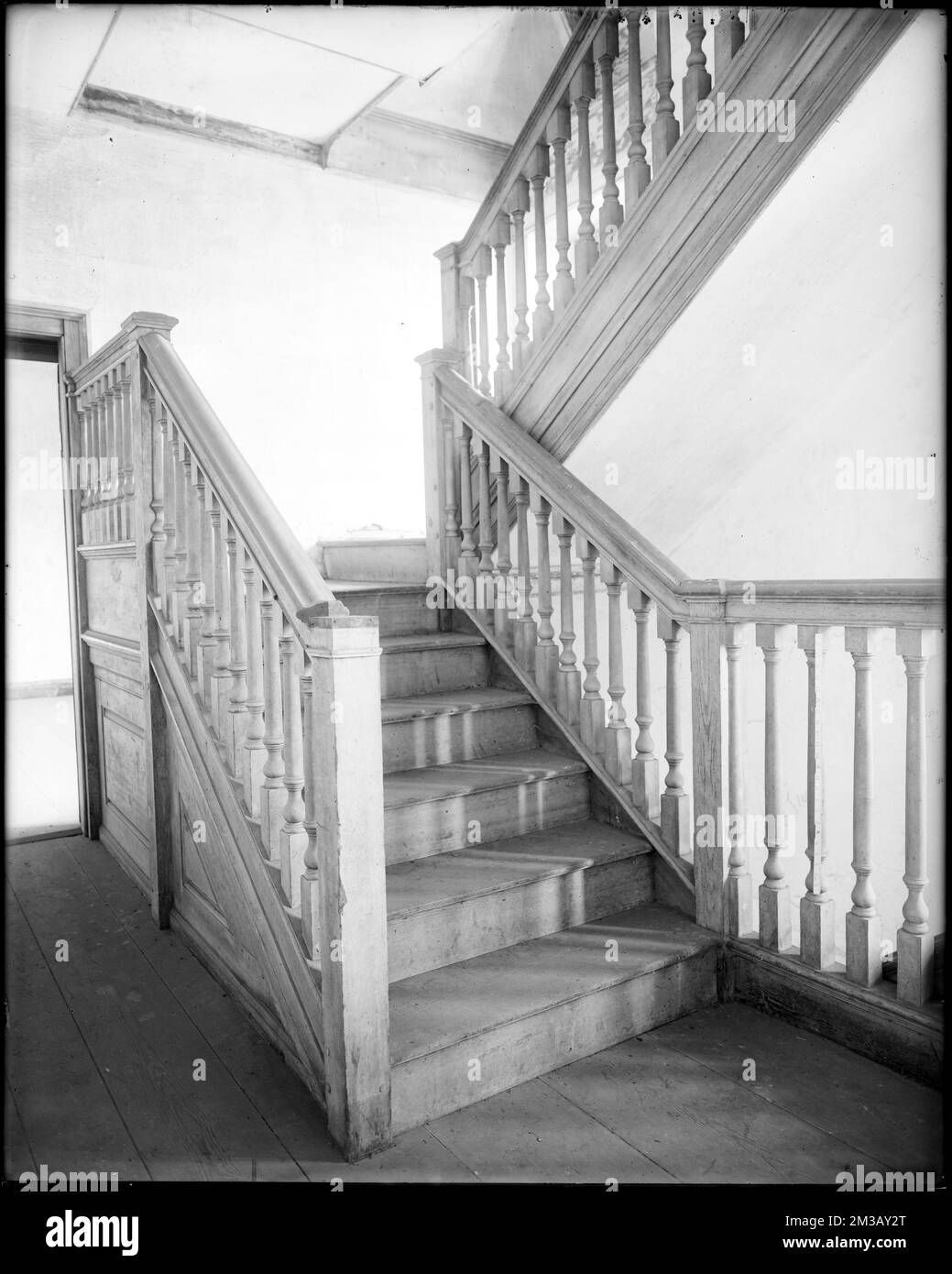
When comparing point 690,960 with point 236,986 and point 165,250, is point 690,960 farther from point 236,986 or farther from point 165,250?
point 165,250

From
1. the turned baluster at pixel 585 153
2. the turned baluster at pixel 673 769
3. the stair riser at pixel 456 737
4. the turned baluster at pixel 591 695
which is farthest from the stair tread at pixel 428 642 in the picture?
the turned baluster at pixel 585 153

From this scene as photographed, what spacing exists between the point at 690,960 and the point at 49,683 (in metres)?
7.27

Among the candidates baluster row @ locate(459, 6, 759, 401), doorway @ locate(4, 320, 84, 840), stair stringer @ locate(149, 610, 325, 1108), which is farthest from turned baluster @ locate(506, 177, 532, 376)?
doorway @ locate(4, 320, 84, 840)

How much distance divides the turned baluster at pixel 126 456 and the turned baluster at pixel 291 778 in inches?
58.7

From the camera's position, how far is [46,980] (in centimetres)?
272

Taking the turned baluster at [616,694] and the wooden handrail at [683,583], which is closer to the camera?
the wooden handrail at [683,583]

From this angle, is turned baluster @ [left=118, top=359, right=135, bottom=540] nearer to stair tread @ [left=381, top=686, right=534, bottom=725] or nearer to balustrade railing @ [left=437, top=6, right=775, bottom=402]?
stair tread @ [left=381, top=686, right=534, bottom=725]

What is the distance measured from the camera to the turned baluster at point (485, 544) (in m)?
3.33

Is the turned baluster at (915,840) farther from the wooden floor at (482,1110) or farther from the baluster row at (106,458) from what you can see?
the baluster row at (106,458)

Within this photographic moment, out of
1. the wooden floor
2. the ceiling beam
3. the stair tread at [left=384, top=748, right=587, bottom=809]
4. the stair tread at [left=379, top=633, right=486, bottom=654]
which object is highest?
the ceiling beam

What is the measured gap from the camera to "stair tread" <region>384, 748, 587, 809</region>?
262cm

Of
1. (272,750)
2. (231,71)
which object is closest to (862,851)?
(272,750)

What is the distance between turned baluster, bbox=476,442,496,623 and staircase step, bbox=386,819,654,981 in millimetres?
915

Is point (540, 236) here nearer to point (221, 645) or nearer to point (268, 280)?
point (268, 280)
